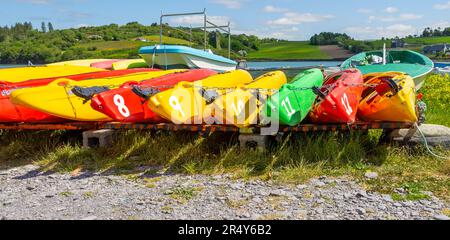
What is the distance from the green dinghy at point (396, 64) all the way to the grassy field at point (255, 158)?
4123mm

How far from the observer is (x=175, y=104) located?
592 centimetres

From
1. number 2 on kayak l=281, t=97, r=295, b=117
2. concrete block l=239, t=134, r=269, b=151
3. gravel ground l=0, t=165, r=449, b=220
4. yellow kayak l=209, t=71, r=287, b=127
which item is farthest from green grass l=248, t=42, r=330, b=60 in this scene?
gravel ground l=0, t=165, r=449, b=220

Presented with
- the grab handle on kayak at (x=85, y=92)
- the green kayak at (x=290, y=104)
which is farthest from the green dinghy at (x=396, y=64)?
the grab handle on kayak at (x=85, y=92)

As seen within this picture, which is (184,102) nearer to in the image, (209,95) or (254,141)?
(209,95)

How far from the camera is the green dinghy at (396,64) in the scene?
33.8ft

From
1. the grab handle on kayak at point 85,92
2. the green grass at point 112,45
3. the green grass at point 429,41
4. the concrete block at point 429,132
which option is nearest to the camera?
the concrete block at point 429,132

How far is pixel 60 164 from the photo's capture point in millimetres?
6242

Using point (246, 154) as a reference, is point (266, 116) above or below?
above

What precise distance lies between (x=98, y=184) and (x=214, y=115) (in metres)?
1.72

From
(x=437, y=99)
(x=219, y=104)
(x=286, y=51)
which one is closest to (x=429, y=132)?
(x=219, y=104)

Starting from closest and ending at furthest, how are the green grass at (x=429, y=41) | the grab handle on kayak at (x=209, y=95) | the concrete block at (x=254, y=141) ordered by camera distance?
the concrete block at (x=254, y=141) < the grab handle on kayak at (x=209, y=95) < the green grass at (x=429, y=41)

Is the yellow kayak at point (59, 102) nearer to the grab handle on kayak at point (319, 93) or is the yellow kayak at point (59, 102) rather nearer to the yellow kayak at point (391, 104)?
the grab handle on kayak at point (319, 93)
